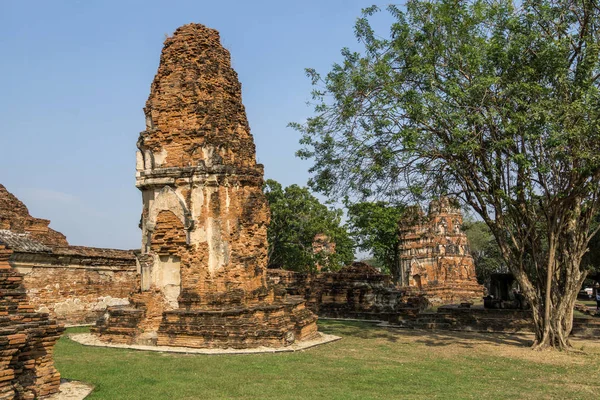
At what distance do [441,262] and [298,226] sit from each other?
27.6 ft

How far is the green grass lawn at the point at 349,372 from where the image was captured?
7582mm

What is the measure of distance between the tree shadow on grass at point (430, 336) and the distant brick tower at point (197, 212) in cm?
217

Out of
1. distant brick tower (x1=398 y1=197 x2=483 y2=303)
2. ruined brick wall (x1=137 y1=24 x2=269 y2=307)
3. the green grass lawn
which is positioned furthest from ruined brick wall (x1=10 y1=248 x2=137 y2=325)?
distant brick tower (x1=398 y1=197 x2=483 y2=303)

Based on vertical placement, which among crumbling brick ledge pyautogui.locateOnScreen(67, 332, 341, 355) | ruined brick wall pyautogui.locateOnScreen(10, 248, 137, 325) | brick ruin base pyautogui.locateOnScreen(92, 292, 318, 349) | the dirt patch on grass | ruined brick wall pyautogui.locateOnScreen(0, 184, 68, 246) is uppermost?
ruined brick wall pyautogui.locateOnScreen(0, 184, 68, 246)

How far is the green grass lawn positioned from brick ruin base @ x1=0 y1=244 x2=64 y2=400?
0.68m

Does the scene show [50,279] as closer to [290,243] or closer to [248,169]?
[248,169]

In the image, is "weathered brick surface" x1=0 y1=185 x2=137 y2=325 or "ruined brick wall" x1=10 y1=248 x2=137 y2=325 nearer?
"weathered brick surface" x1=0 y1=185 x2=137 y2=325

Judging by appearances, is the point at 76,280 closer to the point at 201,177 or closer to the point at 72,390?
the point at 201,177

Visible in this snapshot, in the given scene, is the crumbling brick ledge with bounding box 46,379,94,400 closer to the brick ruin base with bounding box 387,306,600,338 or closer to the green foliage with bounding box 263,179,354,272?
the brick ruin base with bounding box 387,306,600,338

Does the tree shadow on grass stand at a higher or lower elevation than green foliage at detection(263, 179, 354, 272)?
lower

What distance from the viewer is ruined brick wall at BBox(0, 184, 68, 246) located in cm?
1719

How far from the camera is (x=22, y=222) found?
58.1 feet

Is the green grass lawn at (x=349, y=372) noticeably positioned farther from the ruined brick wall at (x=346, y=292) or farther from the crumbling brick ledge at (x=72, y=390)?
the ruined brick wall at (x=346, y=292)

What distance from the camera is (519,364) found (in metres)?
10.1
